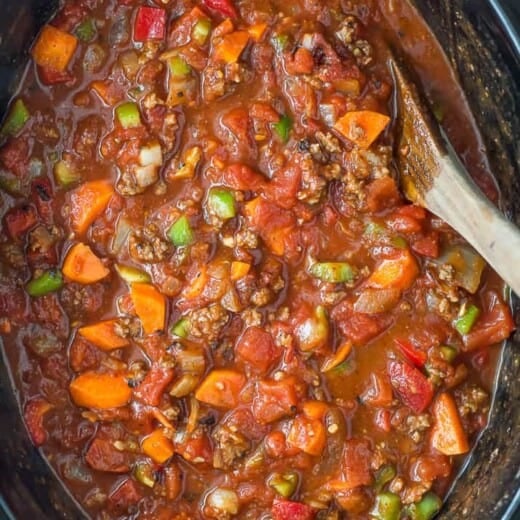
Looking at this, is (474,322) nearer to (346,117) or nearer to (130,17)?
(346,117)

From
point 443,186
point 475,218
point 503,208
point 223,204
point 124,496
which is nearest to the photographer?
point 475,218

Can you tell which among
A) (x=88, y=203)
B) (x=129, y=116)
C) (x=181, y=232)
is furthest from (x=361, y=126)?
(x=88, y=203)

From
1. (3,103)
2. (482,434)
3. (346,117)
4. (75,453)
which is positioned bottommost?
(75,453)

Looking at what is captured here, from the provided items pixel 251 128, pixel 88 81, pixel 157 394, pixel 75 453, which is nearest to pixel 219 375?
pixel 157 394

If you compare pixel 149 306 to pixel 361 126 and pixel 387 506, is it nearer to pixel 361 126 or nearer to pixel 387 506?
pixel 361 126

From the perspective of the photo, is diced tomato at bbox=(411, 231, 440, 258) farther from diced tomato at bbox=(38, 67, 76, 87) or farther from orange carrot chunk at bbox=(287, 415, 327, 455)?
diced tomato at bbox=(38, 67, 76, 87)

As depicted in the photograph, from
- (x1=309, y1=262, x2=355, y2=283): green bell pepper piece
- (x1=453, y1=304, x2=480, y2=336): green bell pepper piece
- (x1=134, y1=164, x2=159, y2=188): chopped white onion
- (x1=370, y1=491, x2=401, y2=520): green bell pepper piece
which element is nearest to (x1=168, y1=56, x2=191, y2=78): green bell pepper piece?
(x1=134, y1=164, x2=159, y2=188): chopped white onion
